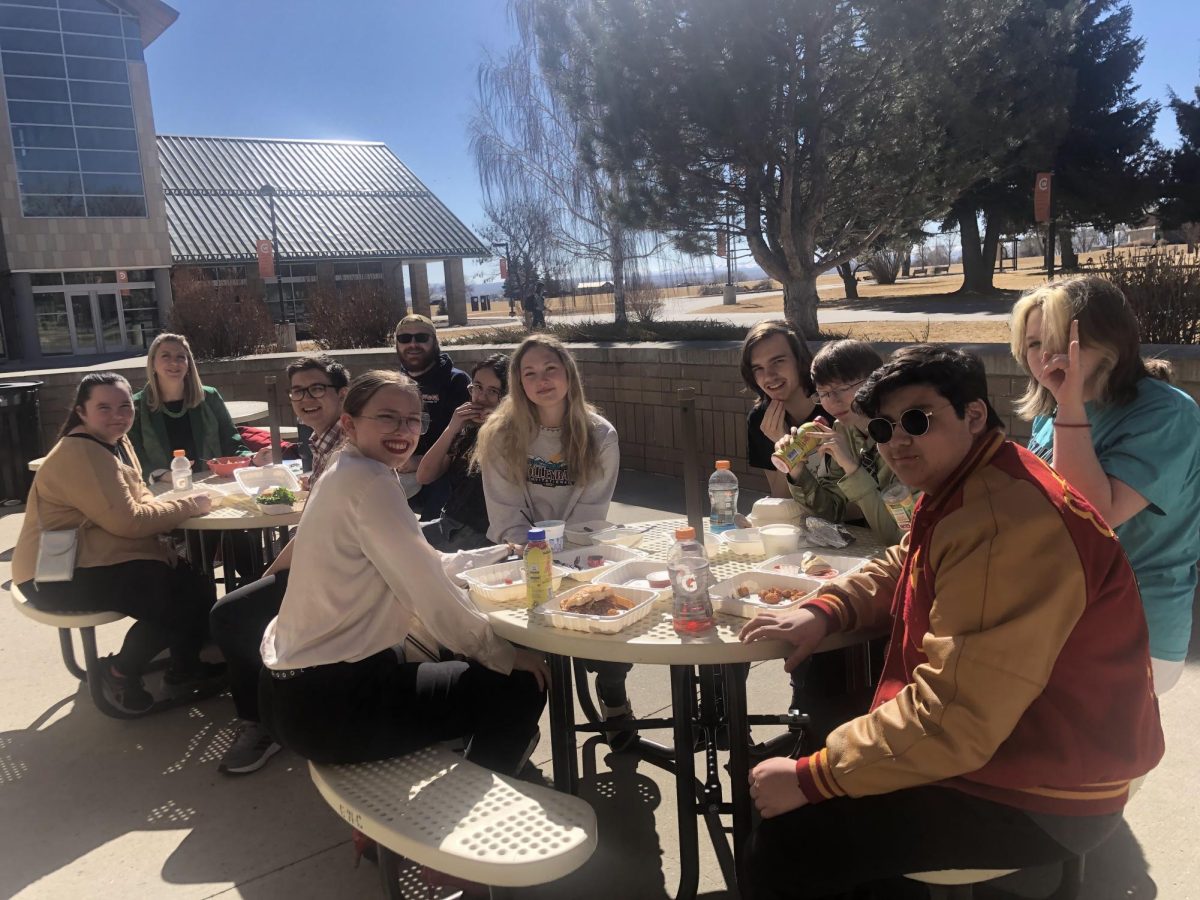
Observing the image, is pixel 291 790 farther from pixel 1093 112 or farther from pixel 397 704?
pixel 1093 112

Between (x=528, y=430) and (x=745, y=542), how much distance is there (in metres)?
1.18

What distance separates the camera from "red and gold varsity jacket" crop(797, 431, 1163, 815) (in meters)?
1.66

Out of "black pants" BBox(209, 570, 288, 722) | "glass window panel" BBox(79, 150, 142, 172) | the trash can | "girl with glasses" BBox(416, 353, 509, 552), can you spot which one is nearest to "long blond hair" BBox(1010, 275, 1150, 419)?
"girl with glasses" BBox(416, 353, 509, 552)

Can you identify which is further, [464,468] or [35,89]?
[35,89]

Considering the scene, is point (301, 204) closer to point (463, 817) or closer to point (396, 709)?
point (396, 709)

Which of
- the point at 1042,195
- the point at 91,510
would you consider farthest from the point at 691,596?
the point at 1042,195

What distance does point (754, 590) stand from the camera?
258 centimetres

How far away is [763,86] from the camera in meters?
9.57

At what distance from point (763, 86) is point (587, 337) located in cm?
381

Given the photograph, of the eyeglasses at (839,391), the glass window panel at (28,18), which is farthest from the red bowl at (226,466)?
the glass window panel at (28,18)

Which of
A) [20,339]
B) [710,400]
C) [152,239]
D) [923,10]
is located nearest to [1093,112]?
[923,10]

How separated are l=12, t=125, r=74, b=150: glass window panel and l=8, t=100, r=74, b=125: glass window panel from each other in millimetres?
138

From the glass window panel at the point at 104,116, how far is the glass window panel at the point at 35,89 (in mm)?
455

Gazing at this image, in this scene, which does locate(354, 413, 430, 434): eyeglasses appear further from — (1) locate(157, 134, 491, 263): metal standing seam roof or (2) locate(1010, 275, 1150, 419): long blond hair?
(1) locate(157, 134, 491, 263): metal standing seam roof
